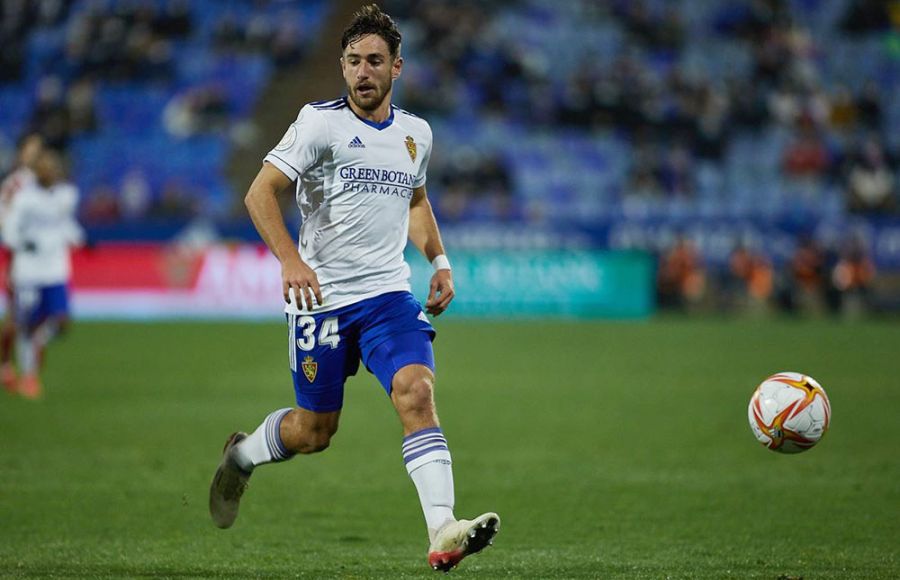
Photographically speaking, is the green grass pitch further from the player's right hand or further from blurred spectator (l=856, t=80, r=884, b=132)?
blurred spectator (l=856, t=80, r=884, b=132)

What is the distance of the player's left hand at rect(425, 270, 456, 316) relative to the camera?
241 inches

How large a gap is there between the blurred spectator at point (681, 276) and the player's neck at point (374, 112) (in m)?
21.5

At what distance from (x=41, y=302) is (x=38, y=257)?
504 millimetres

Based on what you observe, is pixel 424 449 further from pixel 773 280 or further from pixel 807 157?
pixel 807 157

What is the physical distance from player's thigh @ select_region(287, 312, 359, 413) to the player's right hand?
0.42 metres

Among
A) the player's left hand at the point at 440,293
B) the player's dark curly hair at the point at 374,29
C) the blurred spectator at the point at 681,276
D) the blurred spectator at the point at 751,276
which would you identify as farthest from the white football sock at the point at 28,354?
the blurred spectator at the point at 751,276

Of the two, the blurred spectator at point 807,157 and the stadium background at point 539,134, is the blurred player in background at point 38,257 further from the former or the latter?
the blurred spectator at point 807,157

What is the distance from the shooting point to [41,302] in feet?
45.1

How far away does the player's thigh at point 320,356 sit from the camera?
232 inches

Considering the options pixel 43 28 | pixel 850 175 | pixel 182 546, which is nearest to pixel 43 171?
pixel 182 546

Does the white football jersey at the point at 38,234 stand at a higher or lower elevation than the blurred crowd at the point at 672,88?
lower

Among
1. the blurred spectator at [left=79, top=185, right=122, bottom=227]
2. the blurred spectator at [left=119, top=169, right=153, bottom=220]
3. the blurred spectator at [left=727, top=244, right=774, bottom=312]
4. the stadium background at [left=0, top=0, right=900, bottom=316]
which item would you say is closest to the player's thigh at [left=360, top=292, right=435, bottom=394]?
the stadium background at [left=0, top=0, right=900, bottom=316]

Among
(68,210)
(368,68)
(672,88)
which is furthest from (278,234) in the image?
(672,88)

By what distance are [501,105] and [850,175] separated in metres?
8.53
